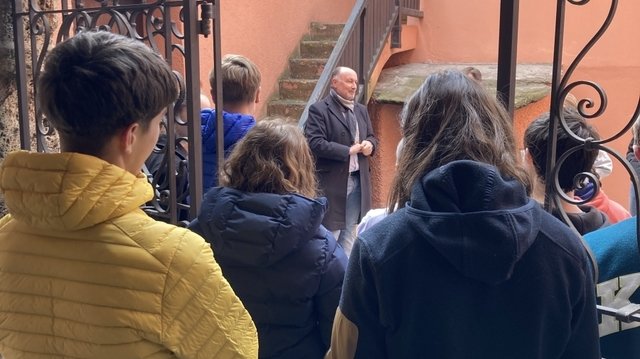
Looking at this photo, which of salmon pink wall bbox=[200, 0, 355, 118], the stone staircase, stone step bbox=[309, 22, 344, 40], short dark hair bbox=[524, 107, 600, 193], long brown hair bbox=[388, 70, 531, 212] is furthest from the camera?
stone step bbox=[309, 22, 344, 40]

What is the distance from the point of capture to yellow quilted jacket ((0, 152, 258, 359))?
139 cm

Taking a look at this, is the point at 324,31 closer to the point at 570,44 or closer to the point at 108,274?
the point at 570,44

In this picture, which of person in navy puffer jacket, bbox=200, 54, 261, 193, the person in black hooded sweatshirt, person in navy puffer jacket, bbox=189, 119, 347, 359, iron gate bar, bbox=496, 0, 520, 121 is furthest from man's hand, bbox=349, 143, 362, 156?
the person in black hooded sweatshirt

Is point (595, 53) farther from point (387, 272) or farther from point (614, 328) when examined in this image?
point (387, 272)

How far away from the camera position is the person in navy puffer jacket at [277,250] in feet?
6.67

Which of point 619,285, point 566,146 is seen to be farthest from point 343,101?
point 619,285

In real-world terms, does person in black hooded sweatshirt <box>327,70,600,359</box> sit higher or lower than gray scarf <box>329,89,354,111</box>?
higher

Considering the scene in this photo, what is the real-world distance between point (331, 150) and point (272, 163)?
10.1 ft

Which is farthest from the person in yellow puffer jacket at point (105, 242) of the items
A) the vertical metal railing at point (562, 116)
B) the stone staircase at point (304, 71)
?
the stone staircase at point (304, 71)

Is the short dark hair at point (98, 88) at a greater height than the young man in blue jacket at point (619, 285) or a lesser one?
greater

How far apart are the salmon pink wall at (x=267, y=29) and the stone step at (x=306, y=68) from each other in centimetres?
11

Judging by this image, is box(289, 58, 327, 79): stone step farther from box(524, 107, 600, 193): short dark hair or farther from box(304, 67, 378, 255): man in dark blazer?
box(524, 107, 600, 193): short dark hair

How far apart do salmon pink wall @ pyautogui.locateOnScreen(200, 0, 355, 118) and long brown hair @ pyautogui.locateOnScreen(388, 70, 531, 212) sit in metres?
5.30

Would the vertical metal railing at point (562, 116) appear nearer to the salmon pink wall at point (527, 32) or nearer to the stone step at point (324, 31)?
the salmon pink wall at point (527, 32)
